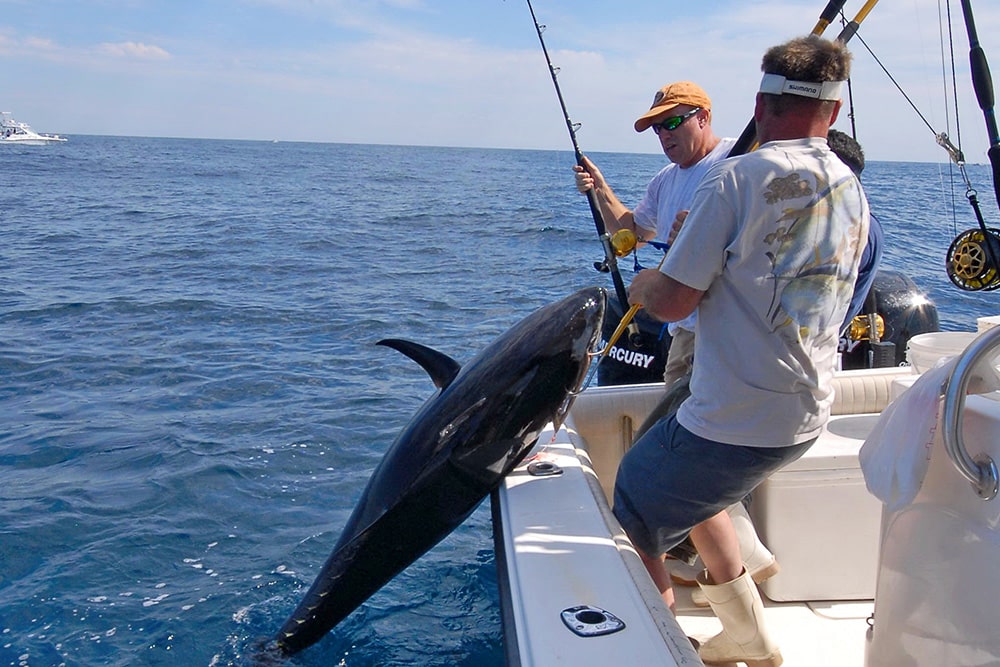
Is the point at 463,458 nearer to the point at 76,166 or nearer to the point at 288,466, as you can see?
the point at 288,466

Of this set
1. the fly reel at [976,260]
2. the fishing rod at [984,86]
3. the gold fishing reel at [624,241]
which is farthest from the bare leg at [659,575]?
the fly reel at [976,260]

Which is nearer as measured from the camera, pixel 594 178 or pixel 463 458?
pixel 463 458

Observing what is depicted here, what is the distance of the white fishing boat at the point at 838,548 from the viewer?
1.86 m

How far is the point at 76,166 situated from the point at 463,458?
50977 millimetres

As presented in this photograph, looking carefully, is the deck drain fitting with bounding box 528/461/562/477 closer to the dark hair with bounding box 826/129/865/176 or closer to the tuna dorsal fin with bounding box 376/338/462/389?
the tuna dorsal fin with bounding box 376/338/462/389

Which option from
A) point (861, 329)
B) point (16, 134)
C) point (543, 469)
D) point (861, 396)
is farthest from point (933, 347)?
point (16, 134)

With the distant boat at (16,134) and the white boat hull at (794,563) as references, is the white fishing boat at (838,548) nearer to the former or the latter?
the white boat hull at (794,563)

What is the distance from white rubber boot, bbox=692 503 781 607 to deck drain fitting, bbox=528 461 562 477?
66 centimetres

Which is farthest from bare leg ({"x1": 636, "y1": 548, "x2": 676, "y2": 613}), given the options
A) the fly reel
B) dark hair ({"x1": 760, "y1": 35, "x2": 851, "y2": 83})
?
the fly reel

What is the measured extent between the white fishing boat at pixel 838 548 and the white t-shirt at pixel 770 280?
0.88 feet

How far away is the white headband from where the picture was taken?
2.18 m

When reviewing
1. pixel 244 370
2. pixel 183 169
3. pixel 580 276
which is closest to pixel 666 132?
pixel 244 370

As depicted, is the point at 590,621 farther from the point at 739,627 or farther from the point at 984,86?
the point at 984,86

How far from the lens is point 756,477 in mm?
2445
